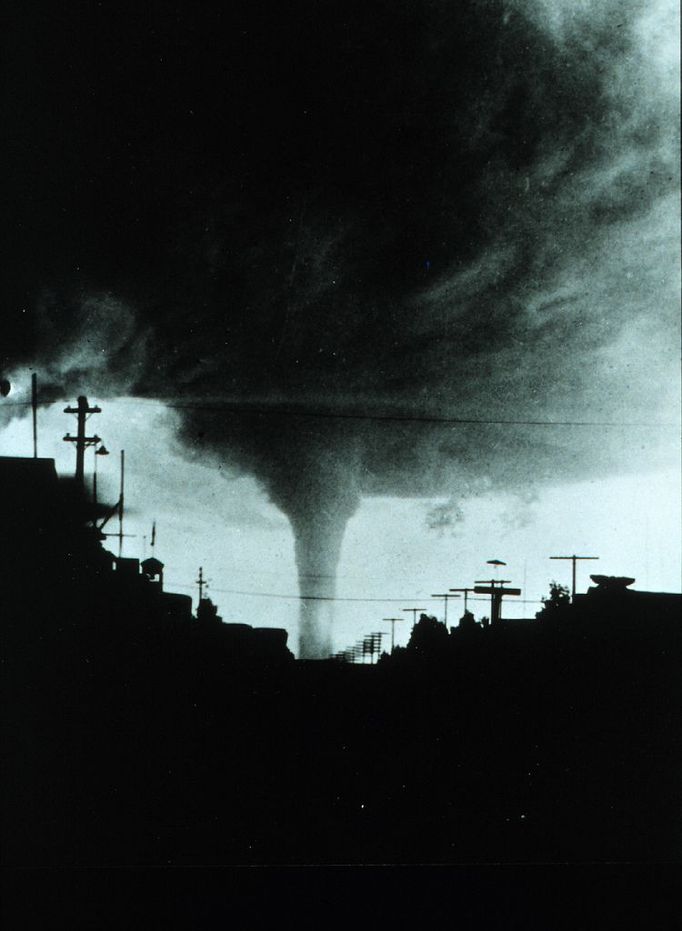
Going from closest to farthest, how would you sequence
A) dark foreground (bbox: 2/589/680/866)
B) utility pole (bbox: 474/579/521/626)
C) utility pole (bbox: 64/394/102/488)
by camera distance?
dark foreground (bbox: 2/589/680/866), utility pole (bbox: 64/394/102/488), utility pole (bbox: 474/579/521/626)

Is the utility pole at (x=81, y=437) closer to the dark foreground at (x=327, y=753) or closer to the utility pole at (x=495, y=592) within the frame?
the dark foreground at (x=327, y=753)

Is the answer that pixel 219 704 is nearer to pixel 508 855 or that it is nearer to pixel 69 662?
pixel 69 662

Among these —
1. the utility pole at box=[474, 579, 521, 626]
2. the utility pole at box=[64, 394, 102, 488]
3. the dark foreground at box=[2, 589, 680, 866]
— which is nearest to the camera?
the dark foreground at box=[2, 589, 680, 866]

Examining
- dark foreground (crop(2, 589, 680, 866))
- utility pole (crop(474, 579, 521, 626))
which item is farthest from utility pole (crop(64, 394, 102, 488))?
utility pole (crop(474, 579, 521, 626))

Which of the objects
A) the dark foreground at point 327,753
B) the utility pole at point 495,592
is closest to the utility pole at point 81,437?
the dark foreground at point 327,753

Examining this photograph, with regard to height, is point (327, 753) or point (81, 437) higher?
point (81, 437)

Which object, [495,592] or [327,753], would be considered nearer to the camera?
[327,753]

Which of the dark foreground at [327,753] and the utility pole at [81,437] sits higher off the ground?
the utility pole at [81,437]

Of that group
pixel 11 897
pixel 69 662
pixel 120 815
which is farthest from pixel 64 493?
pixel 11 897

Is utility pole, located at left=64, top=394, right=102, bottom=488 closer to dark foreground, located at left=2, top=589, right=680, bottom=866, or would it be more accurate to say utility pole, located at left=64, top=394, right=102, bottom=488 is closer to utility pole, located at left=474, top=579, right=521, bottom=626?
dark foreground, located at left=2, top=589, right=680, bottom=866
